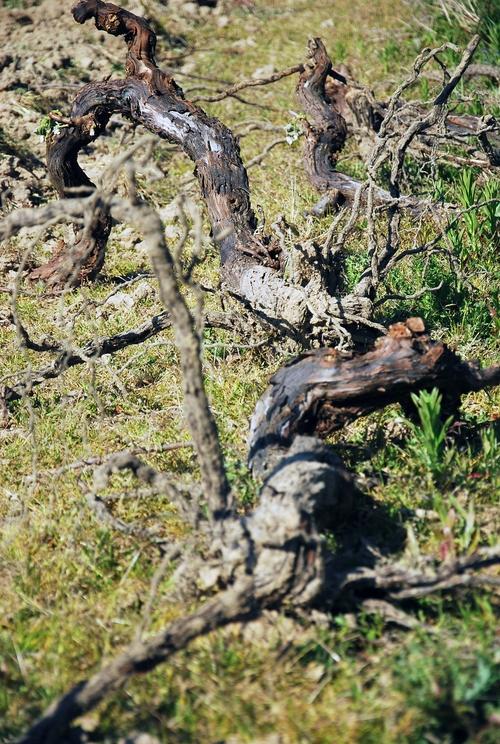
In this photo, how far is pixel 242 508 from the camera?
2.88 metres

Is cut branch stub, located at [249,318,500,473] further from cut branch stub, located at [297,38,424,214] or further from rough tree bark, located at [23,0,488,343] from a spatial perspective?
cut branch stub, located at [297,38,424,214]

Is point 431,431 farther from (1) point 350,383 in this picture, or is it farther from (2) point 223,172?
(2) point 223,172

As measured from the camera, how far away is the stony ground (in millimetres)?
2162

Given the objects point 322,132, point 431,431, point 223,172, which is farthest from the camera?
point 322,132

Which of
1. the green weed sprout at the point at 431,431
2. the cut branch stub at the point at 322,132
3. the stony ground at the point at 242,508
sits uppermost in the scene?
the cut branch stub at the point at 322,132

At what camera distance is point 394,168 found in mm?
3781

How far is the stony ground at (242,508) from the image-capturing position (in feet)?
7.09

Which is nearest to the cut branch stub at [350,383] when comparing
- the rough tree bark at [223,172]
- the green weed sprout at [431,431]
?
the green weed sprout at [431,431]

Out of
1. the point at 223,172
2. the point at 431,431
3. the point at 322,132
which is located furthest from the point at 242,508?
the point at 322,132

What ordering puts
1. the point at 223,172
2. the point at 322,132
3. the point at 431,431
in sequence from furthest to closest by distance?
1. the point at 322,132
2. the point at 223,172
3. the point at 431,431

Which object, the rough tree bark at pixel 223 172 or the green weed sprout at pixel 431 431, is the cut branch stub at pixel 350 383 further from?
the rough tree bark at pixel 223 172

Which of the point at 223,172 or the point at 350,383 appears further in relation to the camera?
the point at 223,172

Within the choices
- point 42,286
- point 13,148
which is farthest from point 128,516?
point 13,148

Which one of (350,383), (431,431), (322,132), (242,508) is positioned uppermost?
(322,132)
